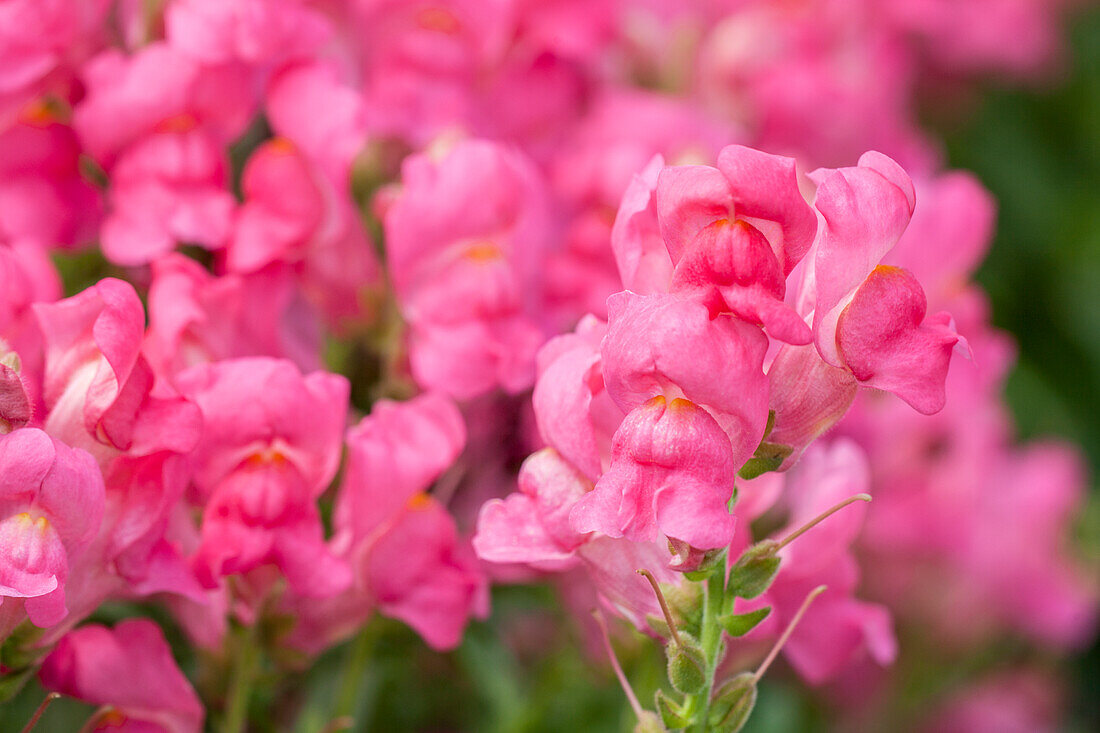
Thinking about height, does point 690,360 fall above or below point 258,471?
above

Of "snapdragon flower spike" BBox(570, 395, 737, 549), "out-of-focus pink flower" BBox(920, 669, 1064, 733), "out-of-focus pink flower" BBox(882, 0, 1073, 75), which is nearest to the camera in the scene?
"snapdragon flower spike" BBox(570, 395, 737, 549)

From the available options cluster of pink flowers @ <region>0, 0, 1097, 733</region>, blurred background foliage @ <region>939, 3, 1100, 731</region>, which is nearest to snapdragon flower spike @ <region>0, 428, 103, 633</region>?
cluster of pink flowers @ <region>0, 0, 1097, 733</region>

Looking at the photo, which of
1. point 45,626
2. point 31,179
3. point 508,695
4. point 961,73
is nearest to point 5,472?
point 45,626

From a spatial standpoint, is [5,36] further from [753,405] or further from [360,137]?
[753,405]

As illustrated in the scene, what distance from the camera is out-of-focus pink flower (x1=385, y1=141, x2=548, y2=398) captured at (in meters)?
0.69

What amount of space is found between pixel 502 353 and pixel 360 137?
16 cm

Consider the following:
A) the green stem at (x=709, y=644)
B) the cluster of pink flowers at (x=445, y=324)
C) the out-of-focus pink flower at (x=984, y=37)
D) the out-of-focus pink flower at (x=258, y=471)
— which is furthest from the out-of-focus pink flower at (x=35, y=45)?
the out-of-focus pink flower at (x=984, y=37)

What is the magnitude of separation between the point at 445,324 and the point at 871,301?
0.98 ft

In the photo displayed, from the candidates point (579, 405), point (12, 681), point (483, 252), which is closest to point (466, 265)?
point (483, 252)

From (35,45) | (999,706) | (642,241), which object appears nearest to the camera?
(642,241)

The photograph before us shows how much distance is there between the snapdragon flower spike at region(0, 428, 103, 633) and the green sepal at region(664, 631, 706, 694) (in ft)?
0.80

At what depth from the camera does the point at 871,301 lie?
49cm

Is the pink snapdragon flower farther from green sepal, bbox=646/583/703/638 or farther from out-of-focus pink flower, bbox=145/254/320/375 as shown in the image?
out-of-focus pink flower, bbox=145/254/320/375

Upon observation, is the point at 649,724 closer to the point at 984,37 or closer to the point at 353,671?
the point at 353,671
